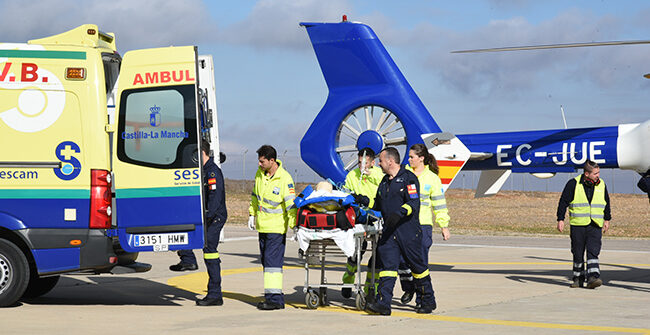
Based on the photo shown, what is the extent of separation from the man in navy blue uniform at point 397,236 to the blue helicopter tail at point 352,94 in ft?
16.2

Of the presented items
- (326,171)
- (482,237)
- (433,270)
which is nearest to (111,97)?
(326,171)

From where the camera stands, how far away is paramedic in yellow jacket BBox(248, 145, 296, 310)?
960cm

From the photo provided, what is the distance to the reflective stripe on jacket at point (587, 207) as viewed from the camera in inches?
485

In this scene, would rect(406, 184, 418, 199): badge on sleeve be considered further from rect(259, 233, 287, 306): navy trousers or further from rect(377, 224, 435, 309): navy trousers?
rect(259, 233, 287, 306): navy trousers

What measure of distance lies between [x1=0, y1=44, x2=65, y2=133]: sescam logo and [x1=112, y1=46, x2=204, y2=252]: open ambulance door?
70 centimetres

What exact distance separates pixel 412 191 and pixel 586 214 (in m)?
4.28

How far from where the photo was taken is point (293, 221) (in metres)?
9.80

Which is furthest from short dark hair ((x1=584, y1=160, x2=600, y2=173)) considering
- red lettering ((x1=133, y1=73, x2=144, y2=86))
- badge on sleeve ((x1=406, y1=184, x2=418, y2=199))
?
red lettering ((x1=133, y1=73, x2=144, y2=86))

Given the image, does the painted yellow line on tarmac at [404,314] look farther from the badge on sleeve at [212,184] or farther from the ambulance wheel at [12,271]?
the ambulance wheel at [12,271]

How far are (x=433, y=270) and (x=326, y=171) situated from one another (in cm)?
249

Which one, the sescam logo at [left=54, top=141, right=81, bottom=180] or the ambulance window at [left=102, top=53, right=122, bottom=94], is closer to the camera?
the sescam logo at [left=54, top=141, right=81, bottom=180]

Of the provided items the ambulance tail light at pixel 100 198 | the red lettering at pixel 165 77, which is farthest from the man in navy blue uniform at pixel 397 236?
the ambulance tail light at pixel 100 198

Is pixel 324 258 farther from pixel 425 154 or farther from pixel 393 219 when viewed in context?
pixel 425 154

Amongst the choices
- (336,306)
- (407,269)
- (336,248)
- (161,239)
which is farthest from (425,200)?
(161,239)
